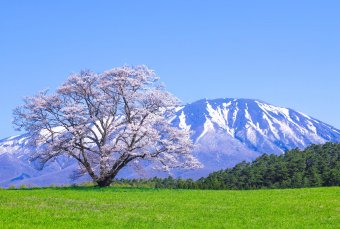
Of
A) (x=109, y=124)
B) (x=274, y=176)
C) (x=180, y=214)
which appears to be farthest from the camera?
(x=274, y=176)

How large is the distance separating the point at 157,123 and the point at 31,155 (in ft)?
44.8

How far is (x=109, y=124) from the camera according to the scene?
62.2 m

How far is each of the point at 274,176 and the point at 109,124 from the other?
2114 cm

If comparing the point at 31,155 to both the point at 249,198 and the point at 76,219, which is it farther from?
the point at 76,219

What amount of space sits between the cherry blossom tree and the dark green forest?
6227 millimetres

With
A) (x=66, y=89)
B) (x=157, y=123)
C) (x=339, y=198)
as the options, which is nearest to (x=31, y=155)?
(x=66, y=89)

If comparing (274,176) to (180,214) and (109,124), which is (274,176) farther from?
(180,214)

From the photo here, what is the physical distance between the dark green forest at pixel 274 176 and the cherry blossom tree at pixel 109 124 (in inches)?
245

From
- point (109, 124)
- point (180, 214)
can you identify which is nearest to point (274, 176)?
point (109, 124)

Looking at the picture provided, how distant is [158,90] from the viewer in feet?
206

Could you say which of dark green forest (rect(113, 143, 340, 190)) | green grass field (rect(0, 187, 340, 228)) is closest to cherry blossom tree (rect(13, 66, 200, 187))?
dark green forest (rect(113, 143, 340, 190))

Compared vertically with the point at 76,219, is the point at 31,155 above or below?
above

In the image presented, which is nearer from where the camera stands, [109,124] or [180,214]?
[180,214]

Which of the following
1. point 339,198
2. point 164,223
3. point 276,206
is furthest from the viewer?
point 339,198
